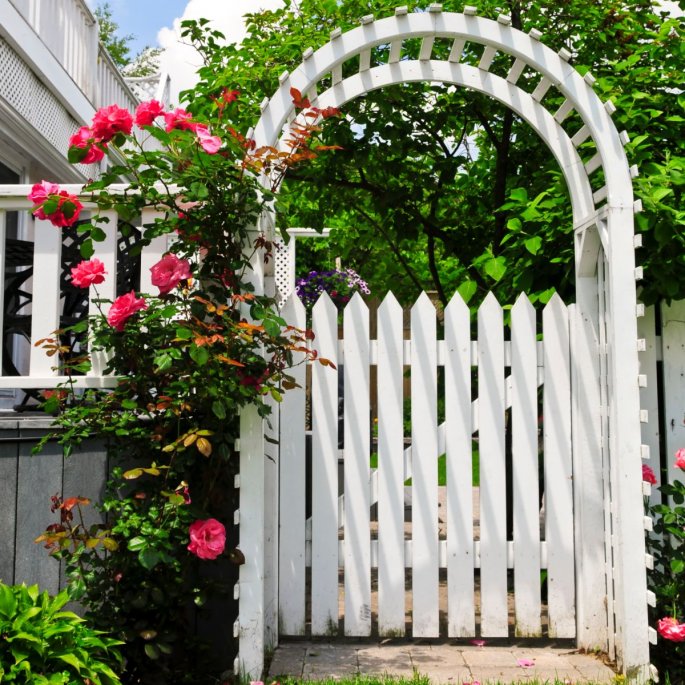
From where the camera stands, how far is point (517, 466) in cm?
328

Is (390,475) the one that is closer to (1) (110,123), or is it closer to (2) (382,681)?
(2) (382,681)

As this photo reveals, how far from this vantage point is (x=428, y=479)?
3246 mm

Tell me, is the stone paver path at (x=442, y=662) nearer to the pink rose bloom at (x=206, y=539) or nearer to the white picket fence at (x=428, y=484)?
the white picket fence at (x=428, y=484)

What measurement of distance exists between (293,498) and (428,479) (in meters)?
0.57

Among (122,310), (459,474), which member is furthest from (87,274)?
(459,474)

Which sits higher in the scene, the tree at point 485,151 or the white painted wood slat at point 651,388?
the tree at point 485,151

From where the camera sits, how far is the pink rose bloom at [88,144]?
2631 mm

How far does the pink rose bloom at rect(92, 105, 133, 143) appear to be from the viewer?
2.60m

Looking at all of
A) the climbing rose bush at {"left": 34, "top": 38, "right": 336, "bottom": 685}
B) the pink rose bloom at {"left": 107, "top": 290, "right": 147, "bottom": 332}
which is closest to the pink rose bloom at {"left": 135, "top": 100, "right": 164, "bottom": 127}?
the climbing rose bush at {"left": 34, "top": 38, "right": 336, "bottom": 685}

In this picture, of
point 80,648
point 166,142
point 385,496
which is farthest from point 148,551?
point 166,142

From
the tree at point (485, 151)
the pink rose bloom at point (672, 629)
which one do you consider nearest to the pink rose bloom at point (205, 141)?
the tree at point (485, 151)

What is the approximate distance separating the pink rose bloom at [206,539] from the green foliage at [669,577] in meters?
1.66

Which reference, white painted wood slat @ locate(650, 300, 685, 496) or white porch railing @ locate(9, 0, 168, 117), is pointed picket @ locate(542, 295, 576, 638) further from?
white porch railing @ locate(9, 0, 168, 117)

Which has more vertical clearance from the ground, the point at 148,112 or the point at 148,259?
the point at 148,112
